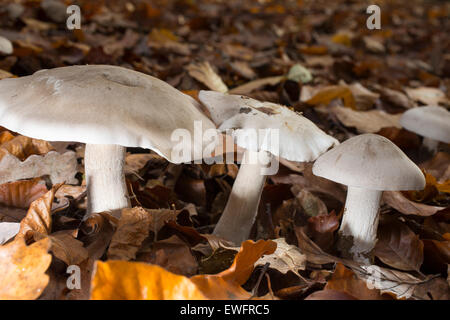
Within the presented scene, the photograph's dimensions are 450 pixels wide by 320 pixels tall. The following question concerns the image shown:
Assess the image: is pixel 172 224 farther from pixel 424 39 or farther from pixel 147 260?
pixel 424 39

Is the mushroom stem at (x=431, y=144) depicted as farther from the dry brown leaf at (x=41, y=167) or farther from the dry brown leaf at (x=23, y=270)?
the dry brown leaf at (x=23, y=270)

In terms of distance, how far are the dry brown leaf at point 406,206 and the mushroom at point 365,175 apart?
326 millimetres

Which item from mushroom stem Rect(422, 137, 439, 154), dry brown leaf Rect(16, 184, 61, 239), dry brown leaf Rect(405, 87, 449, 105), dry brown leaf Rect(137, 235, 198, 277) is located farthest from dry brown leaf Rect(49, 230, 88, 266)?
dry brown leaf Rect(405, 87, 449, 105)

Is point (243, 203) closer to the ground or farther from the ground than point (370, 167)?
closer to the ground

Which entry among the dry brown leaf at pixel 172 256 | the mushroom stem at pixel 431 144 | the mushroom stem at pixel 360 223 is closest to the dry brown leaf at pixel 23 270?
the dry brown leaf at pixel 172 256

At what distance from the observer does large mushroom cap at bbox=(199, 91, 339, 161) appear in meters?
1.49

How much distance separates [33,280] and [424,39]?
7.95 meters

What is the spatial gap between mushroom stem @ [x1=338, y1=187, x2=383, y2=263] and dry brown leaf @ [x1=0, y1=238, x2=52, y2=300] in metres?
1.20

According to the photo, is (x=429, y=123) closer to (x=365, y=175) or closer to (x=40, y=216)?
(x=365, y=175)

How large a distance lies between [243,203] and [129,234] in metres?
0.59

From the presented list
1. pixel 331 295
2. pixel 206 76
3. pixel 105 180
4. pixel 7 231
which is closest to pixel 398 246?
pixel 331 295

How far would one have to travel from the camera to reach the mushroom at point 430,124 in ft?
8.11

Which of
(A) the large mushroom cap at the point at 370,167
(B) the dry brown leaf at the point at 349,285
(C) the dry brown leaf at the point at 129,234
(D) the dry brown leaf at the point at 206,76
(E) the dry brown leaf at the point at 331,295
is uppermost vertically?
(D) the dry brown leaf at the point at 206,76

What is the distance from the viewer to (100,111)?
1289mm
